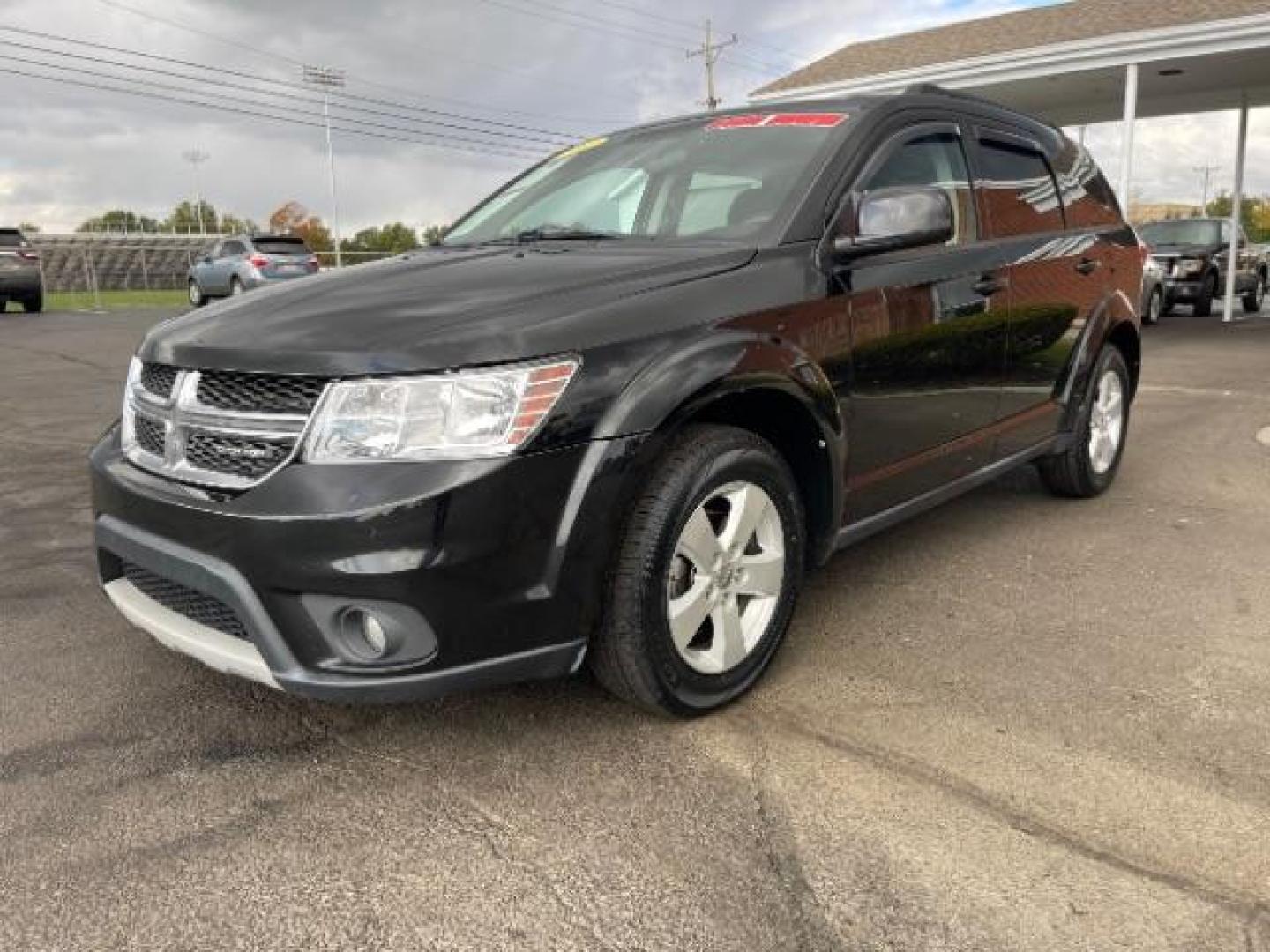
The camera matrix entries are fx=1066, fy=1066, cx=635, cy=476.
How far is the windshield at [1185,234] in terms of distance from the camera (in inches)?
719

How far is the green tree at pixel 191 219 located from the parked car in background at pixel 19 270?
8416 centimetres

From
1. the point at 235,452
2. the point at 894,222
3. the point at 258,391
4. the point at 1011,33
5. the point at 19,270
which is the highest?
the point at 1011,33

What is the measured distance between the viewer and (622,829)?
240 cm

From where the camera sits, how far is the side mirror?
3176mm

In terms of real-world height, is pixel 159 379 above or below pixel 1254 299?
above

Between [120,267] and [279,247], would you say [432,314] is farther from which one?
[120,267]

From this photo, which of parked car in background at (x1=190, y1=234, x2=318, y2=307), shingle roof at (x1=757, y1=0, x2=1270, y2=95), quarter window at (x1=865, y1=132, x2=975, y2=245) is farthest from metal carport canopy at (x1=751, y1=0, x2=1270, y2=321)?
parked car in background at (x1=190, y1=234, x2=318, y2=307)

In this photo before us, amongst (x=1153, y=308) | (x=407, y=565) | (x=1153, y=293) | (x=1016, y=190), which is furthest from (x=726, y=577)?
(x=1153, y=308)

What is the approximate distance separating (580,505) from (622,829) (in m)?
0.74

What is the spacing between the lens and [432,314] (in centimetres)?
257

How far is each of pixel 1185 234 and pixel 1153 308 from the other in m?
2.94

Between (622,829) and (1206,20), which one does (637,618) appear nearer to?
(622,829)

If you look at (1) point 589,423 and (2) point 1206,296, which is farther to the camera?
(2) point 1206,296

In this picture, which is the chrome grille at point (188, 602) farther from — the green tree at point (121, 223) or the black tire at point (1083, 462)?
the green tree at point (121, 223)
